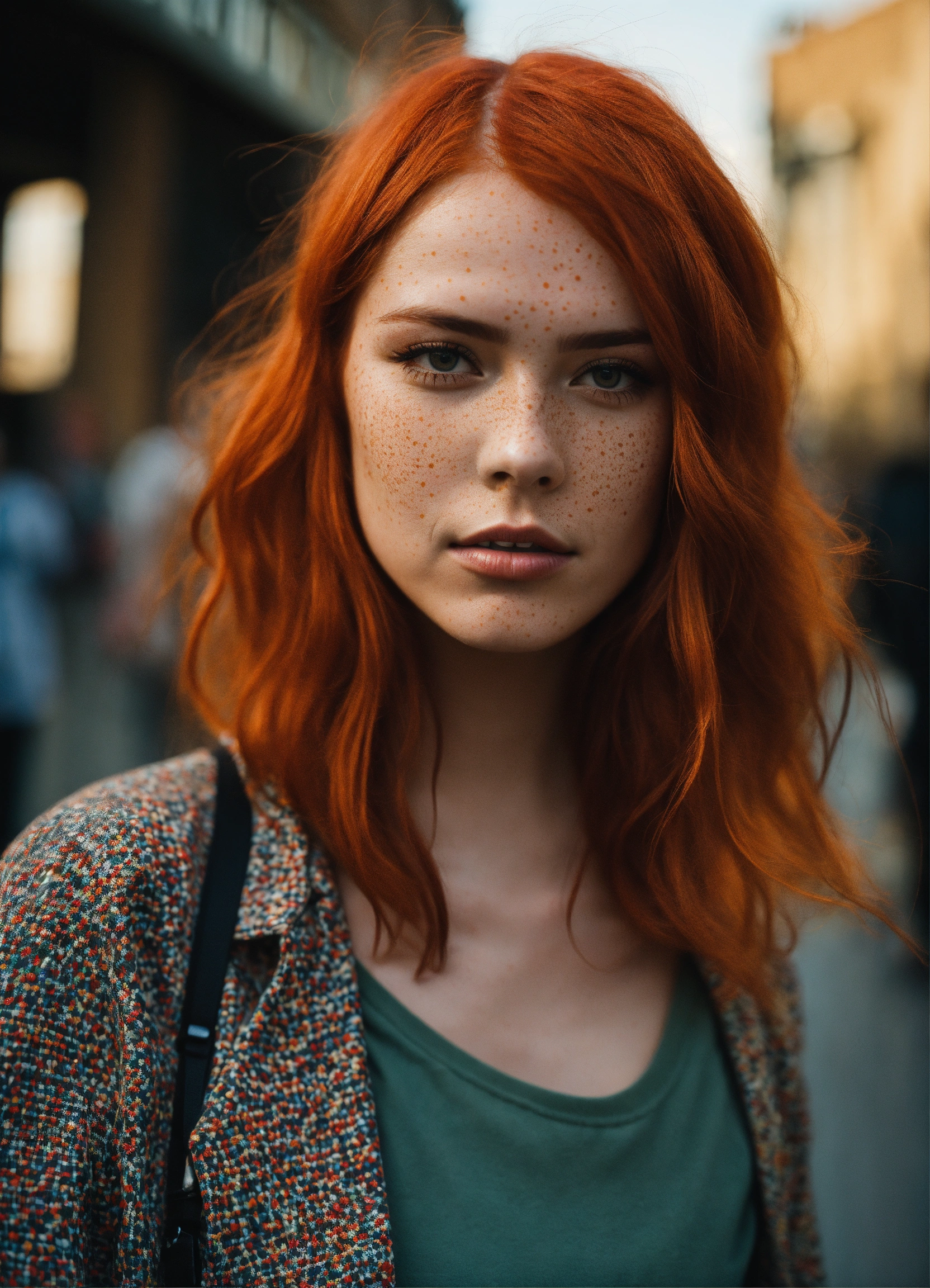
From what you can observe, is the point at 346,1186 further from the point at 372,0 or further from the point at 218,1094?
the point at 372,0

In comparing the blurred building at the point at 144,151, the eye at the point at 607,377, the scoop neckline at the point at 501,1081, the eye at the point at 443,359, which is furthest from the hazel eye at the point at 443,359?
the blurred building at the point at 144,151

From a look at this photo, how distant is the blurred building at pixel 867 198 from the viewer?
3000mm

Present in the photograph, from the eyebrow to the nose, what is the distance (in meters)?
0.07

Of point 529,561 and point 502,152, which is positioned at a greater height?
point 502,152

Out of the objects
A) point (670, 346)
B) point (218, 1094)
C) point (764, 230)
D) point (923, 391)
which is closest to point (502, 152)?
point (670, 346)

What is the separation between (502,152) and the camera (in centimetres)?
113

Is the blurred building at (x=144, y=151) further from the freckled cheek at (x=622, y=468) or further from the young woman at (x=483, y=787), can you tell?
the freckled cheek at (x=622, y=468)

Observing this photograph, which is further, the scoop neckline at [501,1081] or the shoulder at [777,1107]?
the shoulder at [777,1107]

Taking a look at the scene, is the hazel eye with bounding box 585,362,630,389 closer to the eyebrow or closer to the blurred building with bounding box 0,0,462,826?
the eyebrow

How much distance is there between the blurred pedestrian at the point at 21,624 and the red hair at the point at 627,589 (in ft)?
9.01

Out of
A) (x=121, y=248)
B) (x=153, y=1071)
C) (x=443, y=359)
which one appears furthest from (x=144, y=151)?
(x=153, y=1071)

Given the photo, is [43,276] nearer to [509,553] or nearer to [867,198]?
[867,198]

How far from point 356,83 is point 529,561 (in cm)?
98

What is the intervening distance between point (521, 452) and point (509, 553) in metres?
0.12
